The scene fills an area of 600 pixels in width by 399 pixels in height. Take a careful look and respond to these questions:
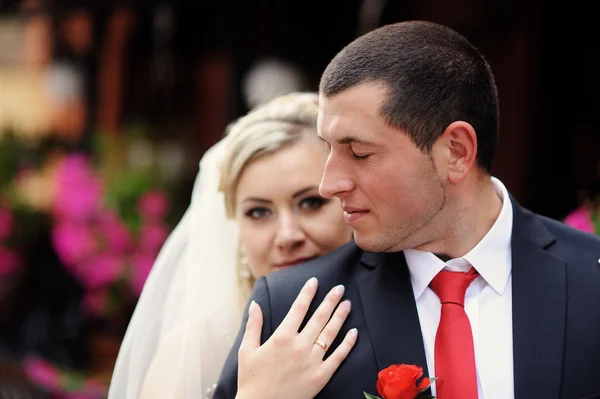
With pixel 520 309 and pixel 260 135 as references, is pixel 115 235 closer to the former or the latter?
pixel 260 135

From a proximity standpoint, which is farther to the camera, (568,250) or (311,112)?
(311,112)

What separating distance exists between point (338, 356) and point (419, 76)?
0.80m

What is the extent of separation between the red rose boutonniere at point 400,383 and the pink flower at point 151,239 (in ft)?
12.0

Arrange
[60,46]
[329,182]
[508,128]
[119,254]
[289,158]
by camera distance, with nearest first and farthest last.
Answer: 1. [329,182]
2. [289,158]
3. [119,254]
4. [508,128]
5. [60,46]

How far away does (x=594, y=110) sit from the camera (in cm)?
568

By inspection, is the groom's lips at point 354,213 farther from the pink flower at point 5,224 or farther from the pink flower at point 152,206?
the pink flower at point 5,224

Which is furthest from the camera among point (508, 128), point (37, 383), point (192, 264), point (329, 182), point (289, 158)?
point (508, 128)

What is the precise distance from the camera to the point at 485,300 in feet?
8.03

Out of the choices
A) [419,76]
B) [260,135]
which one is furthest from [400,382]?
[260,135]

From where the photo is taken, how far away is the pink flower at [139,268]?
559cm

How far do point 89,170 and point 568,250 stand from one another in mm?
4380

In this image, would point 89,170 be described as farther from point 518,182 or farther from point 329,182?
point 329,182

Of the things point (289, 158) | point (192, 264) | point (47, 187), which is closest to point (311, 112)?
point (289, 158)

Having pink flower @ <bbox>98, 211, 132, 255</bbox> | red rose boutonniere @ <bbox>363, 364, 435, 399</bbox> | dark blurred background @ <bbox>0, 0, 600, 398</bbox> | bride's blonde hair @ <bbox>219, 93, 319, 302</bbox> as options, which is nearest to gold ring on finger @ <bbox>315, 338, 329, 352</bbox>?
red rose boutonniere @ <bbox>363, 364, 435, 399</bbox>
